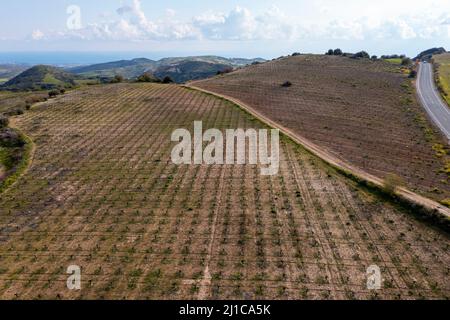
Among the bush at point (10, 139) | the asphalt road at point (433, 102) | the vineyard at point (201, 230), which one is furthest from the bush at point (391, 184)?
the bush at point (10, 139)

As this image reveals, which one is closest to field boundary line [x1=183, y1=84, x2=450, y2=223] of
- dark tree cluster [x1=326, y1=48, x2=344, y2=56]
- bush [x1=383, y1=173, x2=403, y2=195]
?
bush [x1=383, y1=173, x2=403, y2=195]

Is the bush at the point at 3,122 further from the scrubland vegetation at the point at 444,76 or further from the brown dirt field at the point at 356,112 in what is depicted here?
the scrubland vegetation at the point at 444,76

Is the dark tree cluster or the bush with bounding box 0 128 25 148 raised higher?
the dark tree cluster

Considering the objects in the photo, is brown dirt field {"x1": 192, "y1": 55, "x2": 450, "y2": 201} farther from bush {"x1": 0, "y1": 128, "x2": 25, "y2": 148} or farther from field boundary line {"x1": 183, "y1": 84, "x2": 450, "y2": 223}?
bush {"x1": 0, "y1": 128, "x2": 25, "y2": 148}

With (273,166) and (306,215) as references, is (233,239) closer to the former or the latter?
(306,215)
